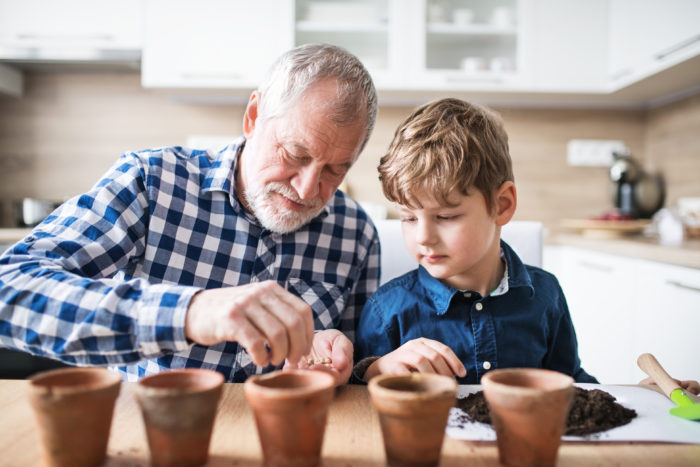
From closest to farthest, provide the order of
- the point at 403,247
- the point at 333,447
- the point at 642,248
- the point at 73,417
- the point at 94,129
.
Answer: the point at 73,417 < the point at 333,447 < the point at 403,247 < the point at 642,248 < the point at 94,129

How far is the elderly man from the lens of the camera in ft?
3.06

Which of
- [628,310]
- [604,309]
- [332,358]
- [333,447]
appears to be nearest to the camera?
[333,447]

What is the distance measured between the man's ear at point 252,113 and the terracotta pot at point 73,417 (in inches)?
31.9

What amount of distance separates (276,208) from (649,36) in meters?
2.14

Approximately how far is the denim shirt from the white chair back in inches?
7.4

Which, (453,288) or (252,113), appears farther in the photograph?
(252,113)

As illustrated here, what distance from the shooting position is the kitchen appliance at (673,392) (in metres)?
0.74

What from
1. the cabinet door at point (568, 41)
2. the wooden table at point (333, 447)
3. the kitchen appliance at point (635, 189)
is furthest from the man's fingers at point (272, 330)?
the kitchen appliance at point (635, 189)

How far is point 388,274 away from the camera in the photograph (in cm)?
147

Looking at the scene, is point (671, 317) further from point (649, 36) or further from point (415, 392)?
point (415, 392)

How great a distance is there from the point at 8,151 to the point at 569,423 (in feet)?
10.8

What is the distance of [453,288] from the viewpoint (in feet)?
3.88

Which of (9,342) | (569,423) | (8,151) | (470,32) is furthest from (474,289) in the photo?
(8,151)

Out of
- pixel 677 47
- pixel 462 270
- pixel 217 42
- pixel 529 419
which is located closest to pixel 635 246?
pixel 677 47
